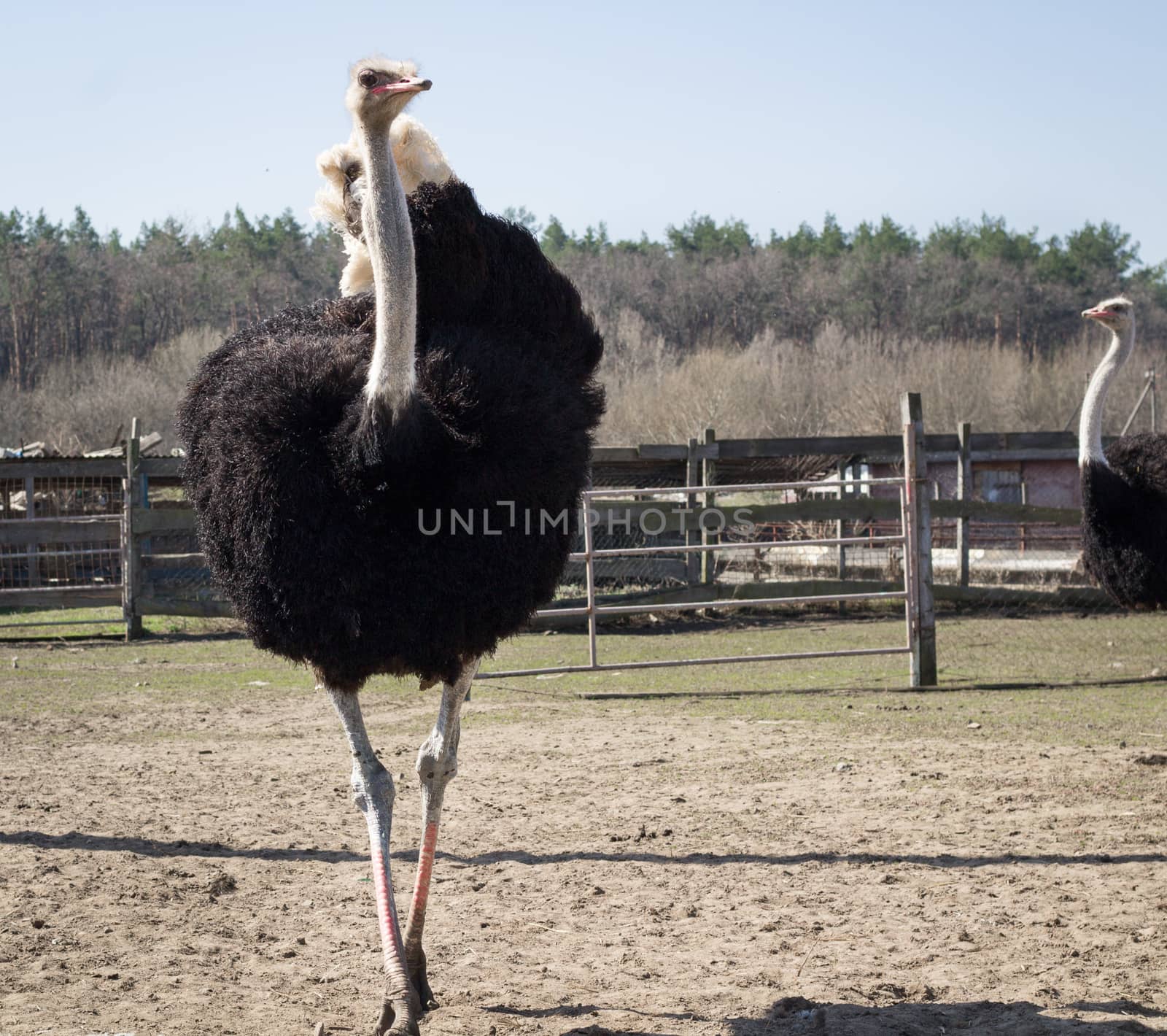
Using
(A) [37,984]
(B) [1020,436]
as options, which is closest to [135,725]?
(A) [37,984]

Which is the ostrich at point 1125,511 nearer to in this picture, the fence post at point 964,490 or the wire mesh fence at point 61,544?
the fence post at point 964,490

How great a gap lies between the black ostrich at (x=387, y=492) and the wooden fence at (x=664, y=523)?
22.2ft

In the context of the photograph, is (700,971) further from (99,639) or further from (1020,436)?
(1020,436)

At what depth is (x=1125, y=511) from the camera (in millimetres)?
8539

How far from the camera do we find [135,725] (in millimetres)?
7246

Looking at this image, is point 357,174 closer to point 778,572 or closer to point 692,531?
point 692,531

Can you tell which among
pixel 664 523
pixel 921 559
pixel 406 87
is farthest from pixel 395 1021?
pixel 664 523

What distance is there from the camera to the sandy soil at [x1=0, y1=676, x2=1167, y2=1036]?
10.5ft

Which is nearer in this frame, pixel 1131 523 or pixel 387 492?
pixel 387 492

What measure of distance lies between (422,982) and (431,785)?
0.60 metres

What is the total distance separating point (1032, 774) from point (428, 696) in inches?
156

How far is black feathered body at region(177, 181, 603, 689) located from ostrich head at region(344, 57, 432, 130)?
58 centimetres

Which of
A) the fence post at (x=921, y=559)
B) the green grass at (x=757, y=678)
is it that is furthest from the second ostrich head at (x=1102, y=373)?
the green grass at (x=757, y=678)

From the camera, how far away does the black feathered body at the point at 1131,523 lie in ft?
27.6
